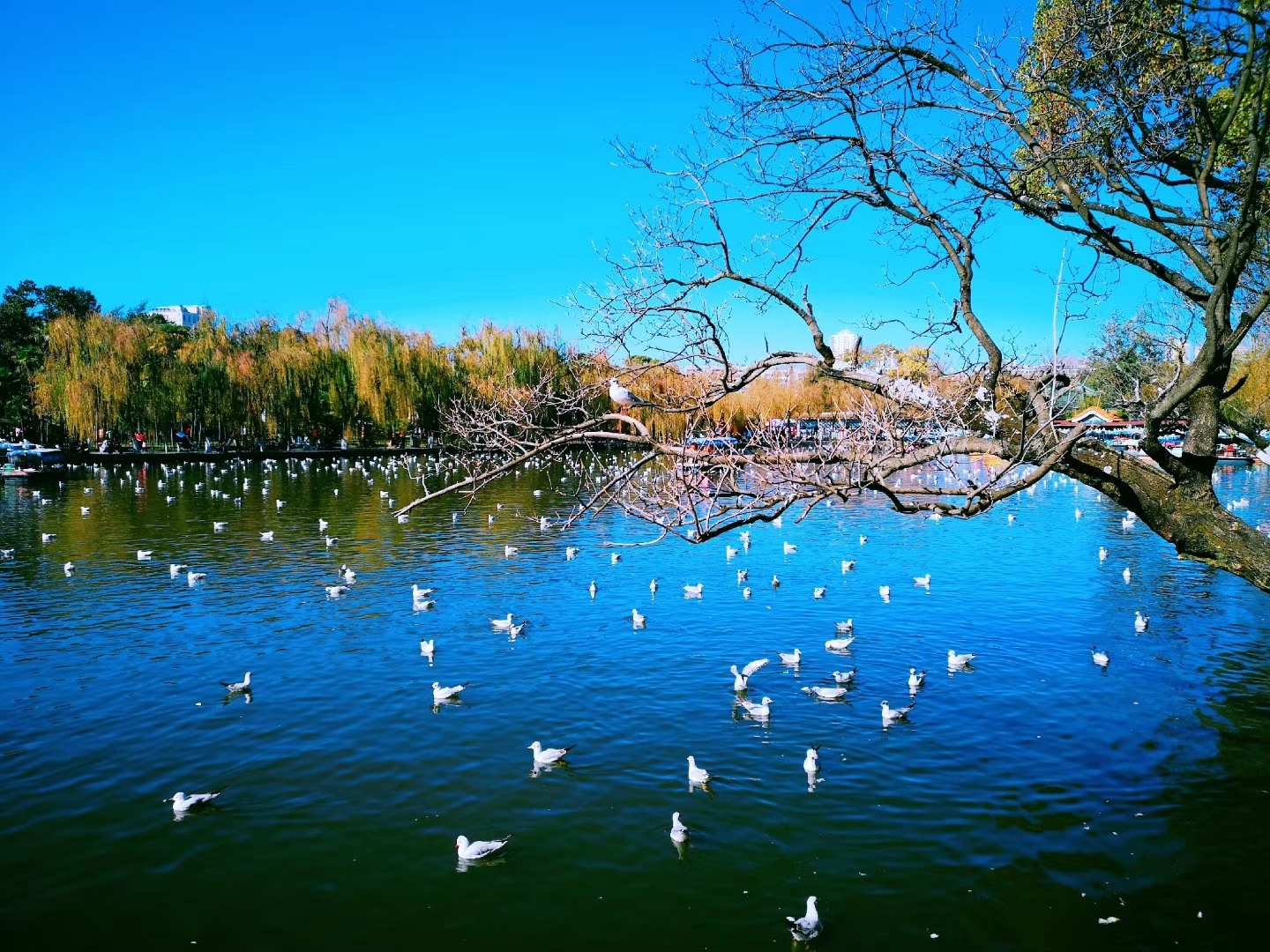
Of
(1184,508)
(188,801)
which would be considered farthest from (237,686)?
(1184,508)

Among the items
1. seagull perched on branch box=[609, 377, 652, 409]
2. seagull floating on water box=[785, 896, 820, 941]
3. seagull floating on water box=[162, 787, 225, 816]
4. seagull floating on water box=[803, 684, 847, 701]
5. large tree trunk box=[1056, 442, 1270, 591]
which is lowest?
seagull floating on water box=[785, 896, 820, 941]

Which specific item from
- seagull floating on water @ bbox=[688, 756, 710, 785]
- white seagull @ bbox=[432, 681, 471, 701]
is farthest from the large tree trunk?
white seagull @ bbox=[432, 681, 471, 701]

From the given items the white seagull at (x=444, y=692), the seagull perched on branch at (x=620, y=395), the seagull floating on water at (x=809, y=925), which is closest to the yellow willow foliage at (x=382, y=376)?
the white seagull at (x=444, y=692)

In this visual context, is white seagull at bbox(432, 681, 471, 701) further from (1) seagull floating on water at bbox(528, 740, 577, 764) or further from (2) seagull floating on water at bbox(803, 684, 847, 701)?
(2) seagull floating on water at bbox(803, 684, 847, 701)

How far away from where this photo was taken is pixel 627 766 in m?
9.54

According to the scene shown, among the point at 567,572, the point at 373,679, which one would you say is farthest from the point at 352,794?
the point at 567,572

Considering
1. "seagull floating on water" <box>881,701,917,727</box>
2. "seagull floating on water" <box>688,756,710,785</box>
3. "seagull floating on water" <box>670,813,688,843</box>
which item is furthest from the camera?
"seagull floating on water" <box>881,701,917,727</box>

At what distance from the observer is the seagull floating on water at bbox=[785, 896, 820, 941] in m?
6.36

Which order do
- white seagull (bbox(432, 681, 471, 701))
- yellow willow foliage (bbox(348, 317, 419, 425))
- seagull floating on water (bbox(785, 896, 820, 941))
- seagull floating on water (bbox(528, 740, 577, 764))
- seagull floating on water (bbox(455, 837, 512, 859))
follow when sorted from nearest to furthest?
seagull floating on water (bbox(785, 896, 820, 941)) < seagull floating on water (bbox(455, 837, 512, 859)) < seagull floating on water (bbox(528, 740, 577, 764)) < white seagull (bbox(432, 681, 471, 701)) < yellow willow foliage (bbox(348, 317, 419, 425))

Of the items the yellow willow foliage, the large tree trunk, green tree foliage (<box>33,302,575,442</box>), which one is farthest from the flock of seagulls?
the yellow willow foliage

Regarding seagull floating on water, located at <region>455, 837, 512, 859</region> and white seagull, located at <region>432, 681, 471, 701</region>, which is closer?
seagull floating on water, located at <region>455, 837, 512, 859</region>

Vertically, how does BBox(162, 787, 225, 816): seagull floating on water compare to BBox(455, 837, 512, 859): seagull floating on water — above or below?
above

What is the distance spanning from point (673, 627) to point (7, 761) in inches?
382

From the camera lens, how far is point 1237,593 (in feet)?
58.2
